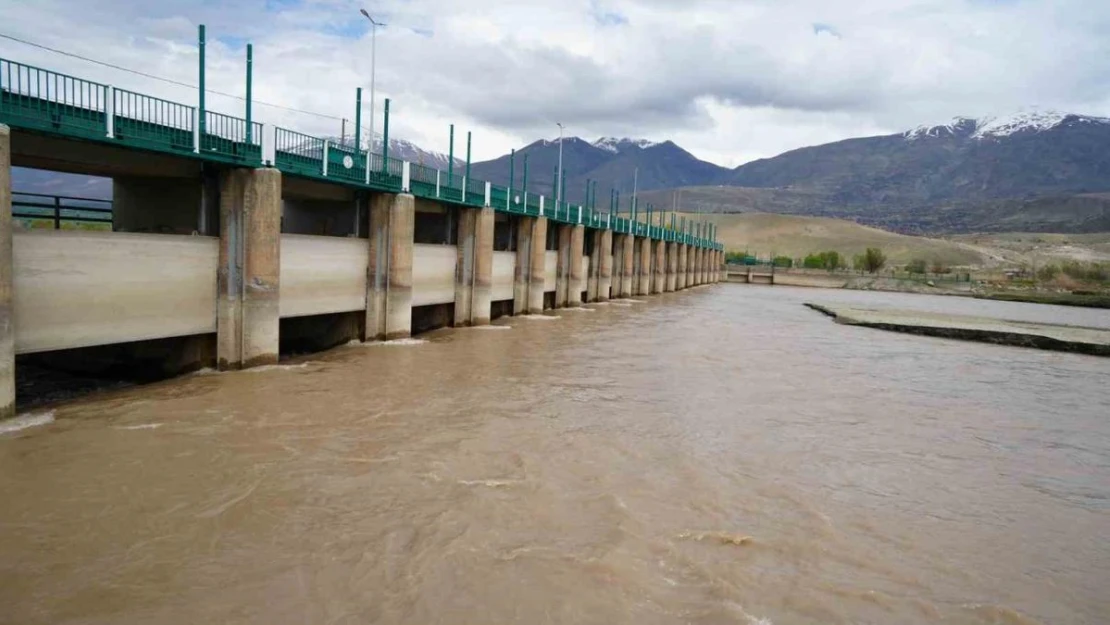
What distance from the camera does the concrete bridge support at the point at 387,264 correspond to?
2362 centimetres

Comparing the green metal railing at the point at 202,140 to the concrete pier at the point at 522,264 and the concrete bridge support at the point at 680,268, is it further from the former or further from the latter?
the concrete bridge support at the point at 680,268

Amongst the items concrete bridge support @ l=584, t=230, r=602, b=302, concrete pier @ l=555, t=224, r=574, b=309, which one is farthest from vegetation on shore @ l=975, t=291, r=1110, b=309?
concrete pier @ l=555, t=224, r=574, b=309

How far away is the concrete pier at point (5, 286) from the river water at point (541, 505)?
3.39 ft

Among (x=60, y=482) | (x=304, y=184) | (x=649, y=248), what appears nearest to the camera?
(x=60, y=482)

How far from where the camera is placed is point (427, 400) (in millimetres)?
15391

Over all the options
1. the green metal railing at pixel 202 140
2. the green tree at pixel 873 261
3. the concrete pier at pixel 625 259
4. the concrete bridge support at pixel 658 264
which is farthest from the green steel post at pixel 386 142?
the green tree at pixel 873 261

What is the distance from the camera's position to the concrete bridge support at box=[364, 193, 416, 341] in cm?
2362

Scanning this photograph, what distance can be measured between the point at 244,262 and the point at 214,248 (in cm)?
74

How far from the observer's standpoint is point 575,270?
4428 cm

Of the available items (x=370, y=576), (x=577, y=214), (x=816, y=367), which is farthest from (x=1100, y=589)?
(x=577, y=214)

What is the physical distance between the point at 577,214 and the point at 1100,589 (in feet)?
126

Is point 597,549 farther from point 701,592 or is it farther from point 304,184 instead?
point 304,184

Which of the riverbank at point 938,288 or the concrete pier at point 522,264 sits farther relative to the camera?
the riverbank at point 938,288

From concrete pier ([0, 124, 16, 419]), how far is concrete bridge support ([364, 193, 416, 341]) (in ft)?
39.7
